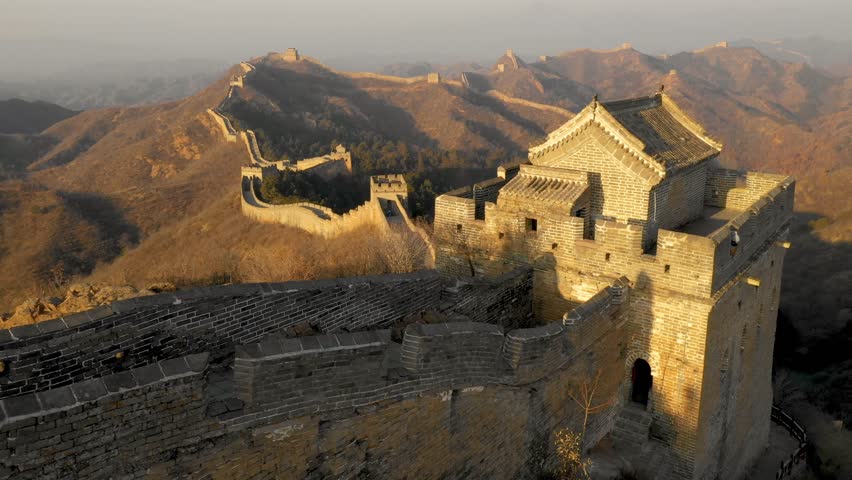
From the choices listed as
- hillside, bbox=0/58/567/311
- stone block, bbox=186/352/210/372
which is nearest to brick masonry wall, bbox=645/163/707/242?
stone block, bbox=186/352/210/372

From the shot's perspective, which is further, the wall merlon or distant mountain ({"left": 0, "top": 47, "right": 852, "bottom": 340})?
distant mountain ({"left": 0, "top": 47, "right": 852, "bottom": 340})

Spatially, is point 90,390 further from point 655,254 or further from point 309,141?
point 309,141

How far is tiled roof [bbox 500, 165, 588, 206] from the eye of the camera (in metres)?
11.3

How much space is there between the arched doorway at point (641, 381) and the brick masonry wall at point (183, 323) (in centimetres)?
355

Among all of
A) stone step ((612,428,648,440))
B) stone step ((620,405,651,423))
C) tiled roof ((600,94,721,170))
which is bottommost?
stone step ((612,428,648,440))

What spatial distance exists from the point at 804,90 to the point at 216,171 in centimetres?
15846

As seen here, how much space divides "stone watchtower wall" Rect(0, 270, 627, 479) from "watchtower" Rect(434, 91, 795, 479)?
0.94 meters

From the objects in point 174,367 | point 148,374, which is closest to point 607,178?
point 174,367

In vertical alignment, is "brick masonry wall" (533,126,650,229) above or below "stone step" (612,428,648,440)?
above

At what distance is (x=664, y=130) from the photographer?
1262 centimetres

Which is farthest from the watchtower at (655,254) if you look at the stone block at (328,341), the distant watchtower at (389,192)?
the distant watchtower at (389,192)

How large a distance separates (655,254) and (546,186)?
236cm

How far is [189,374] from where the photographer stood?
17.1 feet

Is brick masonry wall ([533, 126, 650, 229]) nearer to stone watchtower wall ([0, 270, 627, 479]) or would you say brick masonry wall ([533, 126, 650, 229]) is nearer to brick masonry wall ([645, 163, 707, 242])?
brick masonry wall ([645, 163, 707, 242])
